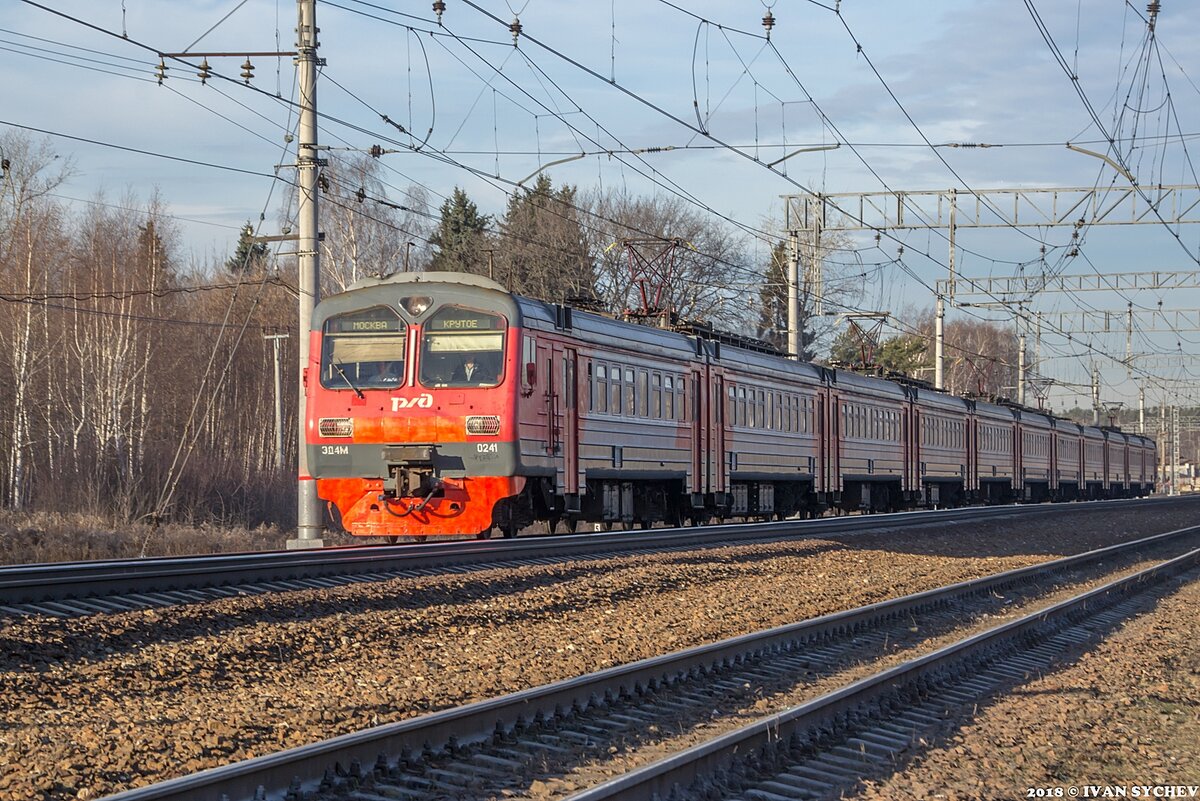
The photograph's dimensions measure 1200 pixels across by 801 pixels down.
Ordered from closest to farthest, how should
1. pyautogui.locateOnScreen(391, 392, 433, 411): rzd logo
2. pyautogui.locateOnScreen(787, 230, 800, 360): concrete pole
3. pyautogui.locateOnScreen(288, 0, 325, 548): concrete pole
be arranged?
pyautogui.locateOnScreen(391, 392, 433, 411): rzd logo → pyautogui.locateOnScreen(288, 0, 325, 548): concrete pole → pyautogui.locateOnScreen(787, 230, 800, 360): concrete pole

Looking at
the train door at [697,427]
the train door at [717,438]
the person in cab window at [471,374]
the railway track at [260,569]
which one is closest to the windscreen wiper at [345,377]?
the person in cab window at [471,374]

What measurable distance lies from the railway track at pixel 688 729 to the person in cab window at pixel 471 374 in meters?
6.49

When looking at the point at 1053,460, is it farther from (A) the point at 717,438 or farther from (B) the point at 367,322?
(B) the point at 367,322

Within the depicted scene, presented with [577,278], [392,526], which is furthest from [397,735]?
[577,278]

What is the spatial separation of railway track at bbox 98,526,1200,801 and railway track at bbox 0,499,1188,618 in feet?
13.4

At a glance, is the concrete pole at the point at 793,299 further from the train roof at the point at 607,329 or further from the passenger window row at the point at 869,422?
the passenger window row at the point at 869,422

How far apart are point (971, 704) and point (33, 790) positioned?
5.73 meters

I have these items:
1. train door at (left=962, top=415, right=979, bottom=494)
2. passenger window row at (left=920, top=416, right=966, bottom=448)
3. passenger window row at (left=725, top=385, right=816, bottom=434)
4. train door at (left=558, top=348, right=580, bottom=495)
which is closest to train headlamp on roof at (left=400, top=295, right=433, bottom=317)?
train door at (left=558, top=348, right=580, bottom=495)

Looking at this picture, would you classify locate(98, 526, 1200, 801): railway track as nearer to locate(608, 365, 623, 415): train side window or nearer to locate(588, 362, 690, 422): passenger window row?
locate(588, 362, 690, 422): passenger window row

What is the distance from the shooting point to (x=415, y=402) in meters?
17.3

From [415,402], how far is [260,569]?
5170 millimetres

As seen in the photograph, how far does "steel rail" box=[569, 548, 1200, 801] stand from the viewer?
5.78 m

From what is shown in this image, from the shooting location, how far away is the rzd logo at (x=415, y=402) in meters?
17.2

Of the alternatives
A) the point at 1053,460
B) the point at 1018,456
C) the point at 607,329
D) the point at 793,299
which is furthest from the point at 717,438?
the point at 1053,460
